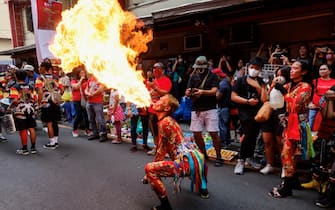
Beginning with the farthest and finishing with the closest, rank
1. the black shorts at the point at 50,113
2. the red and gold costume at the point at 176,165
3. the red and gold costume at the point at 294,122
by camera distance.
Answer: the black shorts at the point at 50,113
the red and gold costume at the point at 294,122
the red and gold costume at the point at 176,165

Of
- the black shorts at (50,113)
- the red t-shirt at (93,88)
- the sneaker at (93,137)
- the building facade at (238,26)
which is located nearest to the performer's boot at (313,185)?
the building facade at (238,26)

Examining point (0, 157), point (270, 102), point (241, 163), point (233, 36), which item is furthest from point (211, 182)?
point (233, 36)

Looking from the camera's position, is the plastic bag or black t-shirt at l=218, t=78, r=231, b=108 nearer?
the plastic bag

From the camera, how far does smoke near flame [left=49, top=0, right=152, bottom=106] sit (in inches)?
152

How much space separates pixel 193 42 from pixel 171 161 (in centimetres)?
695

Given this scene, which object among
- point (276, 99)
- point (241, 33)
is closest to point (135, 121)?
point (276, 99)

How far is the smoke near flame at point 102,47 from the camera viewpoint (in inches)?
152

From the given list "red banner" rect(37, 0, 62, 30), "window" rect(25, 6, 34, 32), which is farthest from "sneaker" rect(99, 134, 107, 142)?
"window" rect(25, 6, 34, 32)

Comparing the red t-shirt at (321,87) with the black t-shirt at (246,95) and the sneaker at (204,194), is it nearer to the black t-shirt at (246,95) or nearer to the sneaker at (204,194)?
the black t-shirt at (246,95)

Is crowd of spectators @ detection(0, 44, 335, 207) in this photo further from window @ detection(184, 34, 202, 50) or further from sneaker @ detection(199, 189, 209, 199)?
window @ detection(184, 34, 202, 50)

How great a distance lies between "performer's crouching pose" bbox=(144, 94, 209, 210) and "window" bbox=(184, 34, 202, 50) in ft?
20.8

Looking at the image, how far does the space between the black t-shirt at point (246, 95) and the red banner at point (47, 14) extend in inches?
279

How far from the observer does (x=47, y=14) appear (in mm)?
9328

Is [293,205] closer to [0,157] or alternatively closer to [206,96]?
[206,96]
